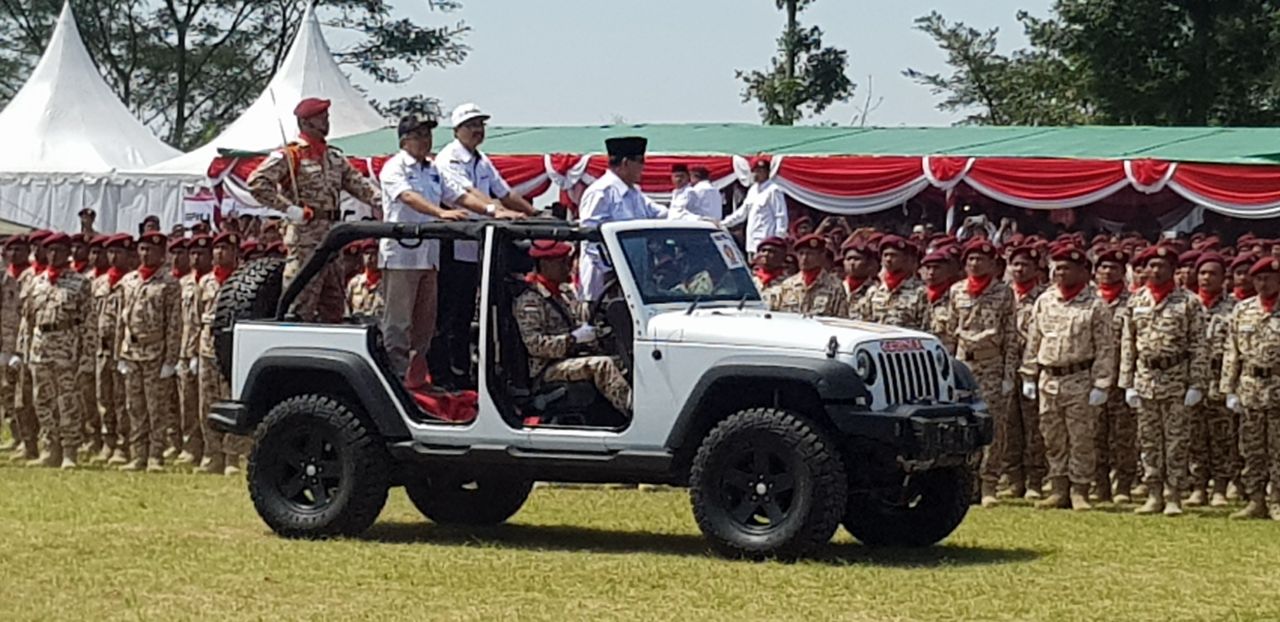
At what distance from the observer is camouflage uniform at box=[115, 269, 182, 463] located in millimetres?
17828

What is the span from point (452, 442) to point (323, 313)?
142cm

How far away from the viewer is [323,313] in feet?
44.8

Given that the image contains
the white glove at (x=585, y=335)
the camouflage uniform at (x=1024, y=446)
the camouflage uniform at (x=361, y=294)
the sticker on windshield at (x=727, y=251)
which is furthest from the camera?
the camouflage uniform at (x=361, y=294)

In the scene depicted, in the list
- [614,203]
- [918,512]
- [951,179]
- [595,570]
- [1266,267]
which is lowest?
[595,570]

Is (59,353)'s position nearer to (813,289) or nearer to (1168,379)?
(813,289)

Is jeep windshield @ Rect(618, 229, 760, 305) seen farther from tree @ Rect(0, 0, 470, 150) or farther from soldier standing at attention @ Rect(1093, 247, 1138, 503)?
tree @ Rect(0, 0, 470, 150)

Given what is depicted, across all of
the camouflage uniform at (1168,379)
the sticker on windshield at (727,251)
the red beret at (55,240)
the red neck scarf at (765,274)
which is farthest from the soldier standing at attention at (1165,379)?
the red beret at (55,240)

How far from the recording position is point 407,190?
13.7 meters

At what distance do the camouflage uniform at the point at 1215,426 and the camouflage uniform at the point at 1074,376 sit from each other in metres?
0.60

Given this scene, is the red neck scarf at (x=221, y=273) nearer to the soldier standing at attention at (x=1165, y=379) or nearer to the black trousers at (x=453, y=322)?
the black trousers at (x=453, y=322)

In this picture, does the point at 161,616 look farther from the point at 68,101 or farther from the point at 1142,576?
the point at 68,101

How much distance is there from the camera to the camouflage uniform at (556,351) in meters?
12.4

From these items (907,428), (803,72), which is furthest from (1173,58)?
(907,428)

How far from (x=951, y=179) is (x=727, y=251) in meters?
13.5
